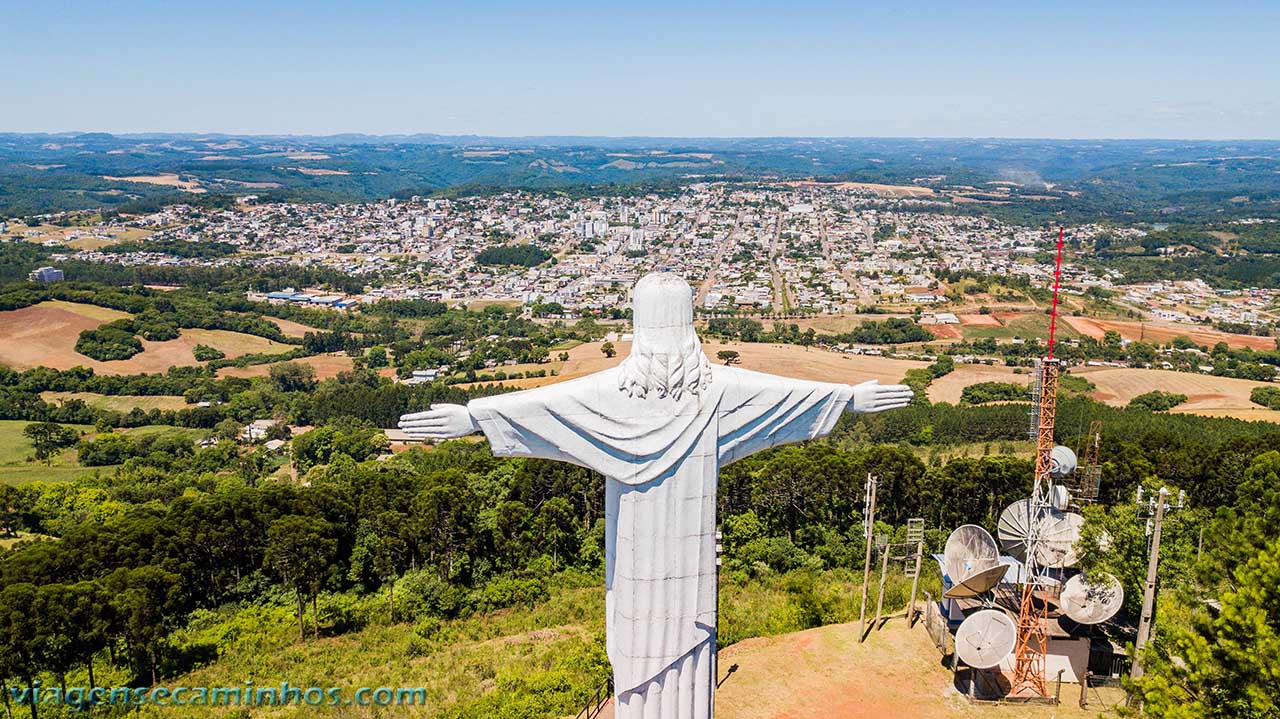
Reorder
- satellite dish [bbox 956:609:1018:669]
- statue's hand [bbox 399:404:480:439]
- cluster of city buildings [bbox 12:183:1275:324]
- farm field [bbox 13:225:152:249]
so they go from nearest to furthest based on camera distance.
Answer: statue's hand [bbox 399:404:480:439], satellite dish [bbox 956:609:1018:669], cluster of city buildings [bbox 12:183:1275:324], farm field [bbox 13:225:152:249]

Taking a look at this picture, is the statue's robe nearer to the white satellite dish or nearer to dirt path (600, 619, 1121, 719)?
dirt path (600, 619, 1121, 719)

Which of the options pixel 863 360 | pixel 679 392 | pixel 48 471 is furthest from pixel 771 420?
pixel 863 360

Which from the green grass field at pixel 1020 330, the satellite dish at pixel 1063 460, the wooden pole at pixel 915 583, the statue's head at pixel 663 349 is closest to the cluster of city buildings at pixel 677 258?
the green grass field at pixel 1020 330

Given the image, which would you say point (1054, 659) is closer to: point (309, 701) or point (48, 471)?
point (309, 701)

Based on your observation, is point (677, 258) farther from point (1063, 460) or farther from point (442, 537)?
point (1063, 460)

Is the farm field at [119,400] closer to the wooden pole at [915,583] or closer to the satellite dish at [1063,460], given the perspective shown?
the wooden pole at [915,583]

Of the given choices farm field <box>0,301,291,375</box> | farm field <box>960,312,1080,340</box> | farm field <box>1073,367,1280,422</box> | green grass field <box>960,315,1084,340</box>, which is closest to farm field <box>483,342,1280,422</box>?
farm field <box>1073,367,1280,422</box>
